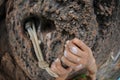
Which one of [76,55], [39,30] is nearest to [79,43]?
[76,55]

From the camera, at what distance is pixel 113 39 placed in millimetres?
1363

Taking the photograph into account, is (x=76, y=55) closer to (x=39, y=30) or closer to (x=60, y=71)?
(x=60, y=71)

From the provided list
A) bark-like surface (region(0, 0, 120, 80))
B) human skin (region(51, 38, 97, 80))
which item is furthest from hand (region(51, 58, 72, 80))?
bark-like surface (region(0, 0, 120, 80))

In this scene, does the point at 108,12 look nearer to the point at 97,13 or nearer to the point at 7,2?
the point at 97,13

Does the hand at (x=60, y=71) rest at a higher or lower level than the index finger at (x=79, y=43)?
lower

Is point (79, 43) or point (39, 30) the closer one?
point (79, 43)

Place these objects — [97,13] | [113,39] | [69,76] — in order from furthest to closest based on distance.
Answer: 1. [113,39]
2. [97,13]
3. [69,76]

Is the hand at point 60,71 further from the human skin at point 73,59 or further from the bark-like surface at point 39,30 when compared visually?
the bark-like surface at point 39,30

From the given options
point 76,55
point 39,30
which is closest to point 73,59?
point 76,55

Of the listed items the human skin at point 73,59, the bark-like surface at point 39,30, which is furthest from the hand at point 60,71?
the bark-like surface at point 39,30

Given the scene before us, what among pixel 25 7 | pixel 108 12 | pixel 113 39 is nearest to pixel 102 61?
pixel 113 39

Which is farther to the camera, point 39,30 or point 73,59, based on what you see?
point 39,30

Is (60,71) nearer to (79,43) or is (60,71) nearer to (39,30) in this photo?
(79,43)

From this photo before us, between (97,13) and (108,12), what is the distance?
0.05m
